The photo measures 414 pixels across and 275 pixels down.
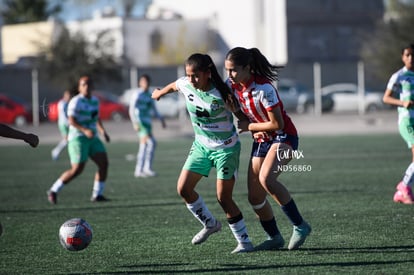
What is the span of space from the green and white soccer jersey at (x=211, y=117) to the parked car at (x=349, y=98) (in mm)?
33113

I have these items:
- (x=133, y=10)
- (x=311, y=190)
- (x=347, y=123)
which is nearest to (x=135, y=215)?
(x=311, y=190)

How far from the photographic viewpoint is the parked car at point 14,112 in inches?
1464

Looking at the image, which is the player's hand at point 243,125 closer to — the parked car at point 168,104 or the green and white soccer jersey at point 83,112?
the green and white soccer jersey at point 83,112

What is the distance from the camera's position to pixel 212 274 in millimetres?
7062

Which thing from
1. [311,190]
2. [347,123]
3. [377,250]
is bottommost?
[347,123]

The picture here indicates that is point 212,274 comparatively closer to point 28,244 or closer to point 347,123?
point 28,244

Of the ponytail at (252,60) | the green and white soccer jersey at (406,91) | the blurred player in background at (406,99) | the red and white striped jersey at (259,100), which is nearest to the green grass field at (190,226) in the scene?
the blurred player in background at (406,99)

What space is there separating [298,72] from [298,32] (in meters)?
14.4

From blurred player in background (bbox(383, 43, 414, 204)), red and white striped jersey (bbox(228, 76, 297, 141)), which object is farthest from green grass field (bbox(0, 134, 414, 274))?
red and white striped jersey (bbox(228, 76, 297, 141))

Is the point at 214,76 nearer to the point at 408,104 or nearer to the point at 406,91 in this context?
the point at 408,104

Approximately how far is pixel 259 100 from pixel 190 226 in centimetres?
280

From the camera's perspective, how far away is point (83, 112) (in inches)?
515

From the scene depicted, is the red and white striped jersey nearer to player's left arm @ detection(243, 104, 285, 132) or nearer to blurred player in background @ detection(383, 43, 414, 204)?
player's left arm @ detection(243, 104, 285, 132)

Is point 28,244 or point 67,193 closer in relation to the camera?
point 28,244
